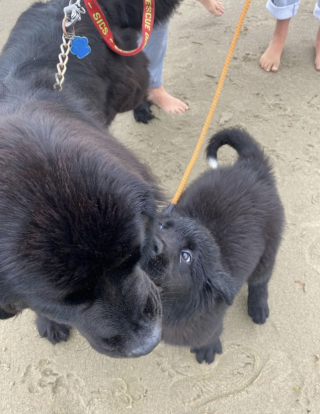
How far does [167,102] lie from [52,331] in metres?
2.02

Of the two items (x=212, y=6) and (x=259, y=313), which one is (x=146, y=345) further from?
(x=212, y=6)

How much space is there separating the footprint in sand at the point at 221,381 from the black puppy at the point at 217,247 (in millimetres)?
87

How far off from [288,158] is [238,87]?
0.90 metres

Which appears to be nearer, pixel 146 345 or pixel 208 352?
pixel 146 345

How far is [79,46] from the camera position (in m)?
1.67

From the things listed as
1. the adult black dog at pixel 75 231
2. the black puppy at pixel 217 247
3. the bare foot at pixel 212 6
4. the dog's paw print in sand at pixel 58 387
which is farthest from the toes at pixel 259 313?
the bare foot at pixel 212 6

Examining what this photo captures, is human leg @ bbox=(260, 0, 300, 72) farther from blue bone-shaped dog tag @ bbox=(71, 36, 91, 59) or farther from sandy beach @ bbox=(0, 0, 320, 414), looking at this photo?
blue bone-shaped dog tag @ bbox=(71, 36, 91, 59)

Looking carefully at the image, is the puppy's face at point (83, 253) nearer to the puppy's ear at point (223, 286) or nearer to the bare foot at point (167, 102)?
the puppy's ear at point (223, 286)

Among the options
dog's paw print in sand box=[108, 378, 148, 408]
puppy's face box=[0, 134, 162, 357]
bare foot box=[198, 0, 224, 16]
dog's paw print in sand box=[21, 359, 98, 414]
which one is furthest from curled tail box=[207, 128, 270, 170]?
bare foot box=[198, 0, 224, 16]

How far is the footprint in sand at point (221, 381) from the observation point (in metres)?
1.78

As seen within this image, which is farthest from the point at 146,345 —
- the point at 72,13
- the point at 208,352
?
the point at 72,13

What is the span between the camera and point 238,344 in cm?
193

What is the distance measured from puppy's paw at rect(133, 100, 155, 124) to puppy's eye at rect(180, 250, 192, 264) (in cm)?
180

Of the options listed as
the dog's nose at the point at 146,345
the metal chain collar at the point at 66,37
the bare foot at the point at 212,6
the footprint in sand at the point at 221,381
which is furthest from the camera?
the bare foot at the point at 212,6
